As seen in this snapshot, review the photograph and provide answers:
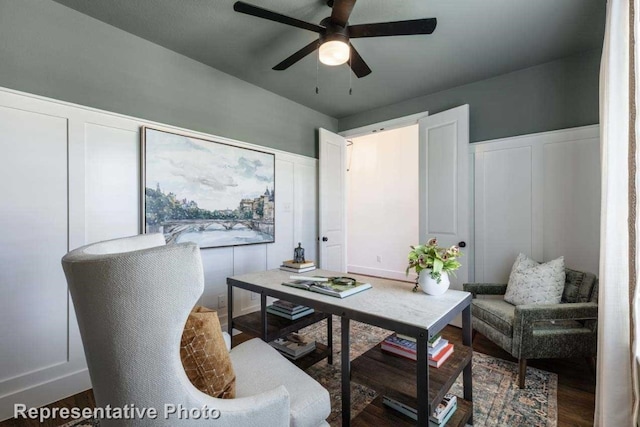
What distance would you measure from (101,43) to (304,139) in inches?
85.5

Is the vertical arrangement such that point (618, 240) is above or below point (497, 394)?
above

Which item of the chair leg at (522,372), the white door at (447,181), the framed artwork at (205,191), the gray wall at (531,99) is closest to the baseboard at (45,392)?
the framed artwork at (205,191)

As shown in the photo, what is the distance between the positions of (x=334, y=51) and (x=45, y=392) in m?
2.81

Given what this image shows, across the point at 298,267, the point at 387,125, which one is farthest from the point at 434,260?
the point at 387,125

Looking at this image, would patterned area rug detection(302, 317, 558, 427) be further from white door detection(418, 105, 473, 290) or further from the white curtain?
white door detection(418, 105, 473, 290)

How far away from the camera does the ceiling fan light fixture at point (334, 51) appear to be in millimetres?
1762

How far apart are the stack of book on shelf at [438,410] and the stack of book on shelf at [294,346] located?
764 mm

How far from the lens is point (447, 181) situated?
315 centimetres

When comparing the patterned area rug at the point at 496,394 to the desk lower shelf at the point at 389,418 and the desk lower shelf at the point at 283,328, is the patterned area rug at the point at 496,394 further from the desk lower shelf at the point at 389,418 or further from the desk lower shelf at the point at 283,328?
the desk lower shelf at the point at 389,418

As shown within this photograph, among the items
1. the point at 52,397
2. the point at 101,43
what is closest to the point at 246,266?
the point at 52,397

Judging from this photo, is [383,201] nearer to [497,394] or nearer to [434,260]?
[497,394]

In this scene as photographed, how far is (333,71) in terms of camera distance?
2859mm

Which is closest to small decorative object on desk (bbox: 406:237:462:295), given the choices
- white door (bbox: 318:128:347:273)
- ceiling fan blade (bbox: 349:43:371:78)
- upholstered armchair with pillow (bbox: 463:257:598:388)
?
upholstered armchair with pillow (bbox: 463:257:598:388)

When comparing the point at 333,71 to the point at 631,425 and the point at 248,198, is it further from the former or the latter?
the point at 631,425
